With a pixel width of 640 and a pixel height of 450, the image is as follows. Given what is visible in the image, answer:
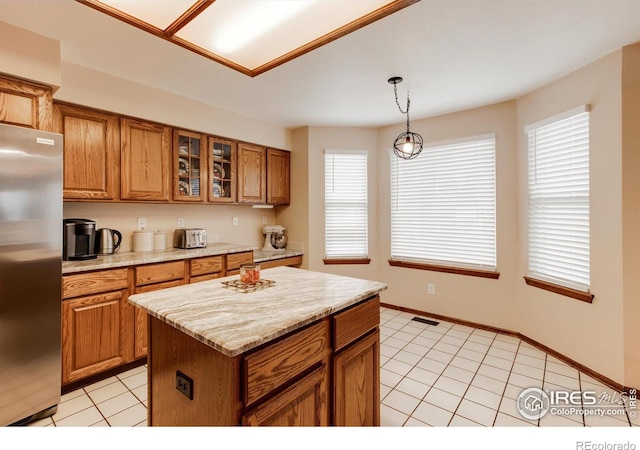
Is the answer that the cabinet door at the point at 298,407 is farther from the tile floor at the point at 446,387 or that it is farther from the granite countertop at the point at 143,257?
the granite countertop at the point at 143,257

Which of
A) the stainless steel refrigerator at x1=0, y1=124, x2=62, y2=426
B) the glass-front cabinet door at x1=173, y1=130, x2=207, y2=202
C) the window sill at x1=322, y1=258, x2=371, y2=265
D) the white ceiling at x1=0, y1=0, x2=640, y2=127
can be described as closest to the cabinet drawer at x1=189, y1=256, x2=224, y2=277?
the glass-front cabinet door at x1=173, y1=130, x2=207, y2=202

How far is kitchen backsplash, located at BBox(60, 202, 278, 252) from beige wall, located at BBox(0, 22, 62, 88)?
3.45 feet

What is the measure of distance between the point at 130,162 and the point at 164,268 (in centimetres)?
99

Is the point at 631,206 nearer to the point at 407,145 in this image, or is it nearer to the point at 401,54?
the point at 407,145

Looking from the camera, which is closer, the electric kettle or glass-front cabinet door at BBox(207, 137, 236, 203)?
the electric kettle

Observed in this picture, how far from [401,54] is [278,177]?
7.44ft

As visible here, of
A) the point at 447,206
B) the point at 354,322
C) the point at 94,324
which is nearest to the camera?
the point at 354,322

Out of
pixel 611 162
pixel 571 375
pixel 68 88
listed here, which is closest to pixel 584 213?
pixel 611 162

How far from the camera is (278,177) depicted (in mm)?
4059

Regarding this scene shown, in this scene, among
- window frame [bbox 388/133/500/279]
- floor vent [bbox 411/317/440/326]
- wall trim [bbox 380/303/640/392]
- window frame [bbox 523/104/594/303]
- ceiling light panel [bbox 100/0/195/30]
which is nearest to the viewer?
ceiling light panel [bbox 100/0/195/30]

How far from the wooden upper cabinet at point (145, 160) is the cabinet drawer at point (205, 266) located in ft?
2.31

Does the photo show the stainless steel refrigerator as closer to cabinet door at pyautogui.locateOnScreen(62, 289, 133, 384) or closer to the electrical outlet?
cabinet door at pyautogui.locateOnScreen(62, 289, 133, 384)

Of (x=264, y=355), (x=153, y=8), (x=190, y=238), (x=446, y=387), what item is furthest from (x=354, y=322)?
(x=190, y=238)

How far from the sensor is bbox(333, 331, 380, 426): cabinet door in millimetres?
1441
